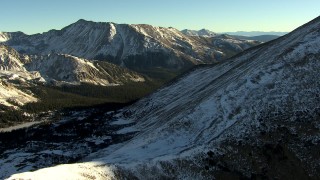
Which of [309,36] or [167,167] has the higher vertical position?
[309,36]

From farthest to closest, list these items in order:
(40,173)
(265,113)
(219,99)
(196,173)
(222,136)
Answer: (219,99), (265,113), (222,136), (196,173), (40,173)

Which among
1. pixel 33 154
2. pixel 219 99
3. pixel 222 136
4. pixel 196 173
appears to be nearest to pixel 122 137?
pixel 33 154

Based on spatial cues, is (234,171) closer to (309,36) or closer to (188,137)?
(188,137)

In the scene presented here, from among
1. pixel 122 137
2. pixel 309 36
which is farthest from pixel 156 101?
pixel 309 36

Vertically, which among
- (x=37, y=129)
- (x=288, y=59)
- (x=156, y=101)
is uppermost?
(x=288, y=59)

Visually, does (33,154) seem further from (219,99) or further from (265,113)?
(265,113)

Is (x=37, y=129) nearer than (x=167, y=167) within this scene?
No

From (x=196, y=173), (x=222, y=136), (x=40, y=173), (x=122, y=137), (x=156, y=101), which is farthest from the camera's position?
(x=156, y=101)
